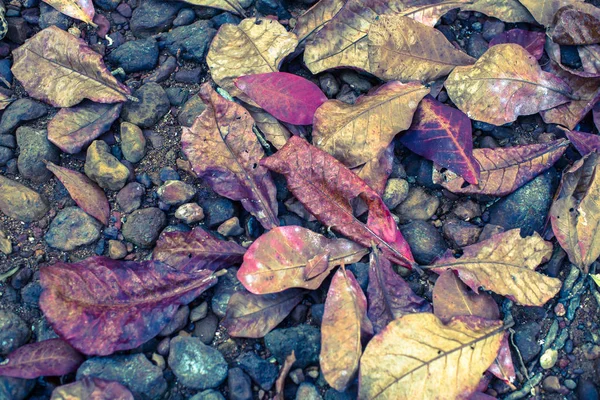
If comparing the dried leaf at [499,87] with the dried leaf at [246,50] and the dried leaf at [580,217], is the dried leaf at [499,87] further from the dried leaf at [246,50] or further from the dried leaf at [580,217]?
the dried leaf at [246,50]

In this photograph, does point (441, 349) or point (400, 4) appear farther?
point (400, 4)

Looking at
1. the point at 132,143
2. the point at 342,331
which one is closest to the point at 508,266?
the point at 342,331

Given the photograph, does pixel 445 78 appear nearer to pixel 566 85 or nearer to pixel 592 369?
pixel 566 85

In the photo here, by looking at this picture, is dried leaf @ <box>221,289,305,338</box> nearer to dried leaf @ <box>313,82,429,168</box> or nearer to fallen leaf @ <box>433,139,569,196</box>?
dried leaf @ <box>313,82,429,168</box>

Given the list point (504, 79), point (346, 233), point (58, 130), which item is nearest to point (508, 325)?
point (346, 233)

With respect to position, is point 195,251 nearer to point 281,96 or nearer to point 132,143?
point 132,143

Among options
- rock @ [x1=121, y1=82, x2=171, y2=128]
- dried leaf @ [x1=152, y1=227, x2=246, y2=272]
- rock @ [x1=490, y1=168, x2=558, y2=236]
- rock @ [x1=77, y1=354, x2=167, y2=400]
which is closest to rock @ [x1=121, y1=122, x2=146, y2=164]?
rock @ [x1=121, y1=82, x2=171, y2=128]
